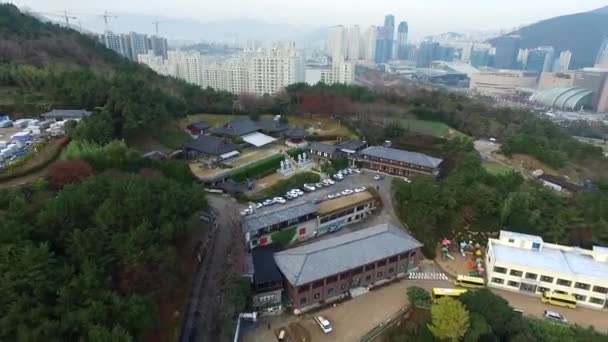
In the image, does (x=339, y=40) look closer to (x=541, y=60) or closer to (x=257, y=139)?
(x=541, y=60)

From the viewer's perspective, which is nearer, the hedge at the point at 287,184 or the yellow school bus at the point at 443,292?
the yellow school bus at the point at 443,292

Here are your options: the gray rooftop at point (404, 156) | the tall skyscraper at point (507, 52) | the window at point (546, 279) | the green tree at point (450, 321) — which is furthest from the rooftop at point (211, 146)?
the tall skyscraper at point (507, 52)

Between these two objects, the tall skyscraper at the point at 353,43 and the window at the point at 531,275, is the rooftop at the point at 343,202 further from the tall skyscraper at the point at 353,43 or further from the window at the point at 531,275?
the tall skyscraper at the point at 353,43

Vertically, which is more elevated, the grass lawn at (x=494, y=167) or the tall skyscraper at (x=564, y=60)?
the tall skyscraper at (x=564, y=60)


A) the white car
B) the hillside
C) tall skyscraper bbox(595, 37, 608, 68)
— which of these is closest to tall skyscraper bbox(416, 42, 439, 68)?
tall skyscraper bbox(595, 37, 608, 68)

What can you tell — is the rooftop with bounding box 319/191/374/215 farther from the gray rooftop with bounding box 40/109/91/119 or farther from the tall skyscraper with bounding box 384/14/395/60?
the tall skyscraper with bounding box 384/14/395/60

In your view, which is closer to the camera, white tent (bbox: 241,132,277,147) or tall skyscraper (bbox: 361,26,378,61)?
white tent (bbox: 241,132,277,147)

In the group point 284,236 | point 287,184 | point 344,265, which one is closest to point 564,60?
point 287,184
